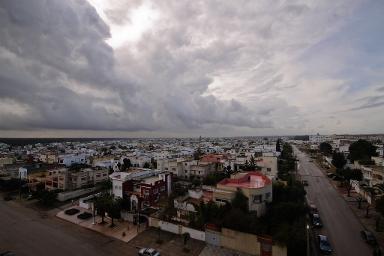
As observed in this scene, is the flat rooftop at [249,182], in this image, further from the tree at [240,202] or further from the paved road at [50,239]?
the paved road at [50,239]

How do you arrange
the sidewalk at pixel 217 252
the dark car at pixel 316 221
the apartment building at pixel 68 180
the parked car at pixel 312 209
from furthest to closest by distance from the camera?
1. the apartment building at pixel 68 180
2. the parked car at pixel 312 209
3. the dark car at pixel 316 221
4. the sidewalk at pixel 217 252

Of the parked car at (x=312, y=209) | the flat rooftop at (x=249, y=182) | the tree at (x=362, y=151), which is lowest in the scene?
the parked car at (x=312, y=209)

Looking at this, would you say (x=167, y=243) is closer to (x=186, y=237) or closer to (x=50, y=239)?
(x=186, y=237)

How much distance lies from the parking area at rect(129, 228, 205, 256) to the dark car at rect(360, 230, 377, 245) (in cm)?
1334

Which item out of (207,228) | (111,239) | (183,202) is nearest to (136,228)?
(111,239)

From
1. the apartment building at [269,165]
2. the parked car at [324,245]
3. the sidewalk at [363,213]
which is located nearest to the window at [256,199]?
the parked car at [324,245]

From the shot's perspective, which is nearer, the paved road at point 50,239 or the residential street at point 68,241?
the residential street at point 68,241

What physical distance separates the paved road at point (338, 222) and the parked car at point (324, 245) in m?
0.61

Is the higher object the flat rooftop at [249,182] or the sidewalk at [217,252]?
the flat rooftop at [249,182]

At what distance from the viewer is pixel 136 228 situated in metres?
23.6

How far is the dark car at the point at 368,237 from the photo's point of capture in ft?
64.3

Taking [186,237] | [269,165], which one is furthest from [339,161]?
[186,237]

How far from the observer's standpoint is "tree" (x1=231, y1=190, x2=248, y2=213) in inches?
861

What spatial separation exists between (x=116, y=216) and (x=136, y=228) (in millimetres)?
2875
